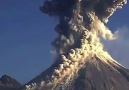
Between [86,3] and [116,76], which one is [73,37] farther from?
[116,76]

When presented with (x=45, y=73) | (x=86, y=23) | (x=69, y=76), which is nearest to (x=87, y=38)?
(x=86, y=23)

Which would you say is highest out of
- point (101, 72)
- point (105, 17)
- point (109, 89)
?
point (105, 17)

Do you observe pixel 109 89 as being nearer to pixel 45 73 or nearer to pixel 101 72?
pixel 101 72

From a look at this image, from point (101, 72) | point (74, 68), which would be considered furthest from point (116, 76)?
point (74, 68)

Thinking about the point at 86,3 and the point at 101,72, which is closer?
the point at 86,3

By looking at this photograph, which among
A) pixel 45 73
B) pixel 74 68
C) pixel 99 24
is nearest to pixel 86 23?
pixel 99 24

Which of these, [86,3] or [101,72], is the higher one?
[86,3]

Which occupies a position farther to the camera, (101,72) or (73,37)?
(101,72)

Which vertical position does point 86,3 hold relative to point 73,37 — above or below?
above
